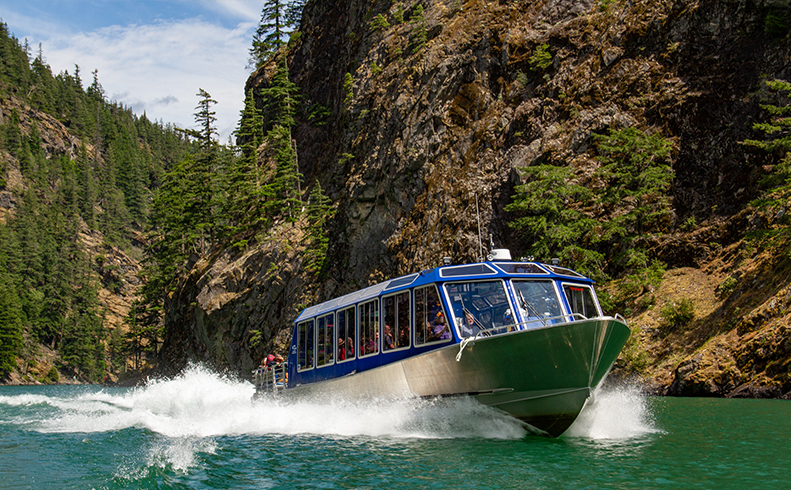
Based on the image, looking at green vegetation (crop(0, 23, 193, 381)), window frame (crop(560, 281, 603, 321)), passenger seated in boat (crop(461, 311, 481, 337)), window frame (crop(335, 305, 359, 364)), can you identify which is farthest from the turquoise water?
green vegetation (crop(0, 23, 193, 381))

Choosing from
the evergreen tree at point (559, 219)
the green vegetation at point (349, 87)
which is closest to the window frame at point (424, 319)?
the evergreen tree at point (559, 219)

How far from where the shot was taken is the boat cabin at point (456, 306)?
46.0ft

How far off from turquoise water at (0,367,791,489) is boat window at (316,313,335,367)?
5.02 ft

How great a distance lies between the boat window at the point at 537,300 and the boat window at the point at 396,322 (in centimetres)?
280

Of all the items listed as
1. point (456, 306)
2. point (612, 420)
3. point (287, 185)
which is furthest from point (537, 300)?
point (287, 185)

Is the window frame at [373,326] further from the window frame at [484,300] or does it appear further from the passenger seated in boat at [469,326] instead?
the passenger seated in boat at [469,326]

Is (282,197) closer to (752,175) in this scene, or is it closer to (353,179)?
(353,179)

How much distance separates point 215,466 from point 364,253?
33068 millimetres

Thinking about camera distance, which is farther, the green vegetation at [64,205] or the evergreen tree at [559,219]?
the green vegetation at [64,205]

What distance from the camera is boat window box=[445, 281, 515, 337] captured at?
14.0 metres

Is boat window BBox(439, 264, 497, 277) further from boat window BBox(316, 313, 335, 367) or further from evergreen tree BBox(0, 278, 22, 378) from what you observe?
evergreen tree BBox(0, 278, 22, 378)

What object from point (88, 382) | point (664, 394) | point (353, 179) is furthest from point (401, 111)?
point (88, 382)

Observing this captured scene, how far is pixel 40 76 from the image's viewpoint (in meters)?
172

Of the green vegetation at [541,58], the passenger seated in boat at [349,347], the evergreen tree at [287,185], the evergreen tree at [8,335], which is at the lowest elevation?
the passenger seated in boat at [349,347]
